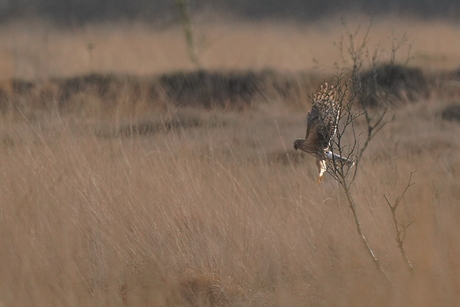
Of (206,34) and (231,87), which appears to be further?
(206,34)

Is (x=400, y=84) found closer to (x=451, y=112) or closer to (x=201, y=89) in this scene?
(x=451, y=112)

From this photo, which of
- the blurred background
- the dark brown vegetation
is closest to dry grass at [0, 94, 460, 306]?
the dark brown vegetation

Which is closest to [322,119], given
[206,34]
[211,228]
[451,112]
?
[211,228]

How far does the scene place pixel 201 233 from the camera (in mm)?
3520

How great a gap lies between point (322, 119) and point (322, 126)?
0.09 feet

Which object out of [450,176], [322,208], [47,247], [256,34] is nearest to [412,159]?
[450,176]

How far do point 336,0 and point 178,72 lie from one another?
11.1 meters

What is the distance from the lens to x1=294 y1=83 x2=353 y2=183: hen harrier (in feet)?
10.5

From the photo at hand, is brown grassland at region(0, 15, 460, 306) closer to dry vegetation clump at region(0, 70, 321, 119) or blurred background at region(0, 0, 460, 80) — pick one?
dry vegetation clump at region(0, 70, 321, 119)

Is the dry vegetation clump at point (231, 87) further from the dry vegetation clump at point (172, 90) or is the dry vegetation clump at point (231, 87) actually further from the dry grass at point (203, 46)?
the dry grass at point (203, 46)

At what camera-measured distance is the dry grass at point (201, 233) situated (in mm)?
3160

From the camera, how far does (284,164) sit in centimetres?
548

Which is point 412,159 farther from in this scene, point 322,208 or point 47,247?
point 47,247

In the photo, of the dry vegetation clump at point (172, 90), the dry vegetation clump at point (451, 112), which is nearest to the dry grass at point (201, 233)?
the dry vegetation clump at point (451, 112)
